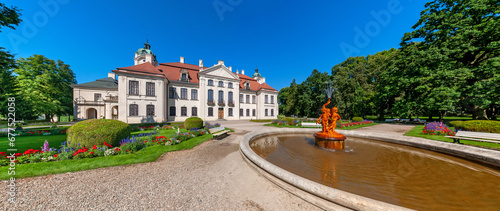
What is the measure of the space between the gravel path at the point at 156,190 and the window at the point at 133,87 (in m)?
21.9

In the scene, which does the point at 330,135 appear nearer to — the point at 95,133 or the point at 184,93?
the point at 95,133

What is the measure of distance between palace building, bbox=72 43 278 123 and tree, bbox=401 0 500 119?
25239 mm

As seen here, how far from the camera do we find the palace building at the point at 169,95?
21.7 metres

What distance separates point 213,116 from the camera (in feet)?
94.3

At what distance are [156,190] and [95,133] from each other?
5394 mm

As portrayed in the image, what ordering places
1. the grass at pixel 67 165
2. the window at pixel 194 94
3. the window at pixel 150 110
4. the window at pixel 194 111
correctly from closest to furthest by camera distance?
the grass at pixel 67 165, the window at pixel 150 110, the window at pixel 194 111, the window at pixel 194 94

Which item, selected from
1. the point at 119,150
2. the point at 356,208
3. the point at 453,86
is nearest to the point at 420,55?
the point at 453,86

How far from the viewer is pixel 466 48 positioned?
13.5 m

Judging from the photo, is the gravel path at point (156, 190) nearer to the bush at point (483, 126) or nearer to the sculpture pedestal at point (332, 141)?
the sculpture pedestal at point (332, 141)

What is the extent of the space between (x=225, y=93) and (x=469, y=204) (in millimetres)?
29015

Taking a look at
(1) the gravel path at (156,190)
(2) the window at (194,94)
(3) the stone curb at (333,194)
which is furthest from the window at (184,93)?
(3) the stone curb at (333,194)

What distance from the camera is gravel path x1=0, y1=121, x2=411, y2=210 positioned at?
2.72 meters

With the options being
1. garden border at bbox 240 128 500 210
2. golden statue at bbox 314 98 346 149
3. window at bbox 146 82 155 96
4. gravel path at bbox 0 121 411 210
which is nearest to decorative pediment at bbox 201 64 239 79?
window at bbox 146 82 155 96

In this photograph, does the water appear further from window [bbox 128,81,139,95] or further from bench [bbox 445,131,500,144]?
window [bbox 128,81,139,95]
